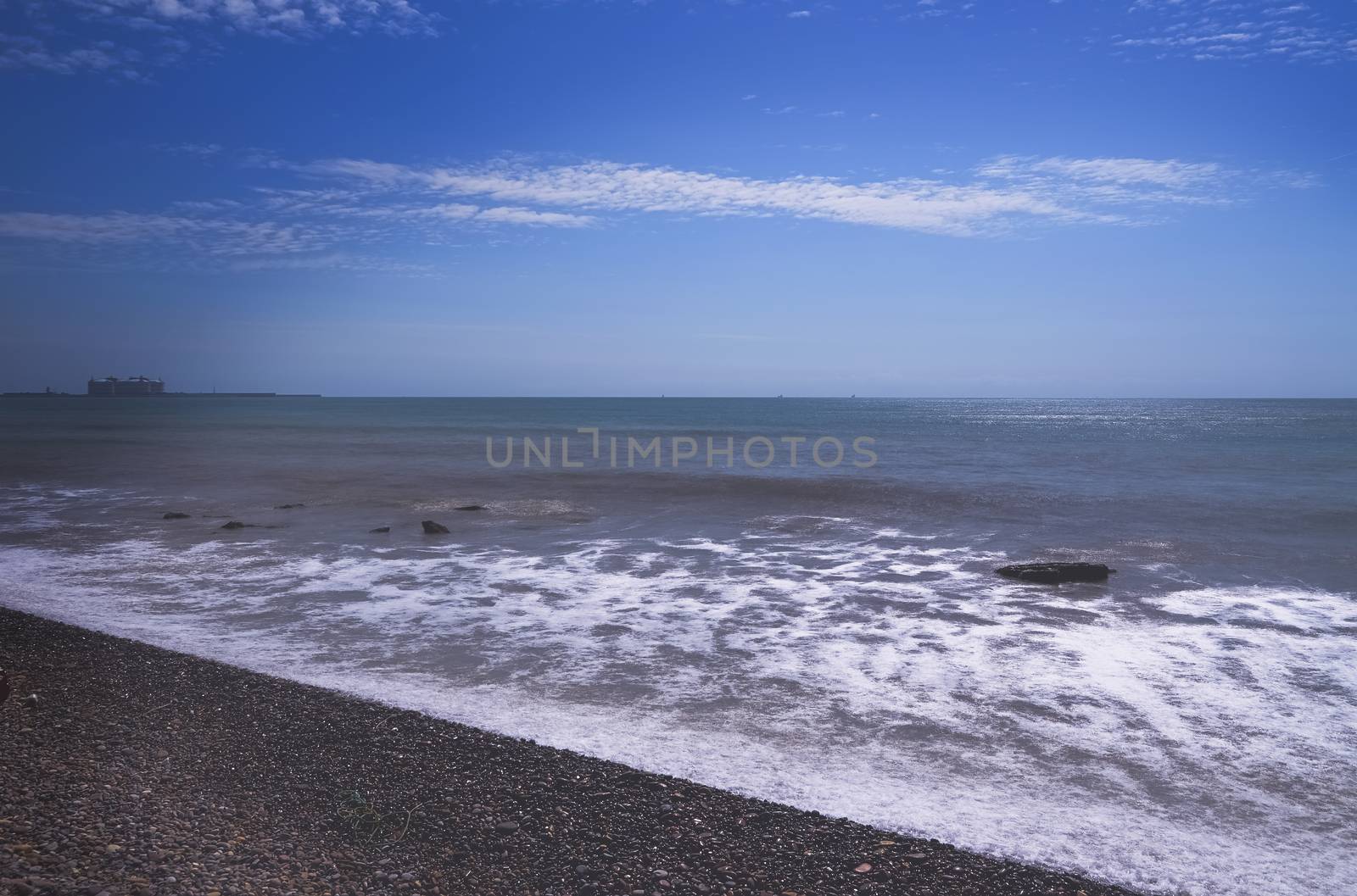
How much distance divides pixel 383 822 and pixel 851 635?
5844mm

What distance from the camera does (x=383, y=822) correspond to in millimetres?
4363

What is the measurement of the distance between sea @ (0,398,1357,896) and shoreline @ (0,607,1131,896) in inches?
19.4

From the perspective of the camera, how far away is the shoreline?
3.88 m

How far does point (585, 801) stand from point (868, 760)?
2.13m

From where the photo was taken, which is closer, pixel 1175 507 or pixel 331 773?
pixel 331 773

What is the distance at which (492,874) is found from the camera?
3.94m

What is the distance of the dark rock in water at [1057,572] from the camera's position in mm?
12055

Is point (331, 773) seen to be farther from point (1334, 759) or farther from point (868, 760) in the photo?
point (1334, 759)

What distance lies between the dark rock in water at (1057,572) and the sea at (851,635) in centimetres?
33

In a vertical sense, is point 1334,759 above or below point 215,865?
below

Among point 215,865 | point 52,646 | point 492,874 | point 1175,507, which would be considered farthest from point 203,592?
point 1175,507

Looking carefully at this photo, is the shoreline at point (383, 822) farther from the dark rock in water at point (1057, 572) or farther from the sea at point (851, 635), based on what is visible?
the dark rock in water at point (1057, 572)

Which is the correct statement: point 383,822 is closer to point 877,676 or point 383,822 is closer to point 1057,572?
point 877,676

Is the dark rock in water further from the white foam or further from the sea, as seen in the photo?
the white foam
